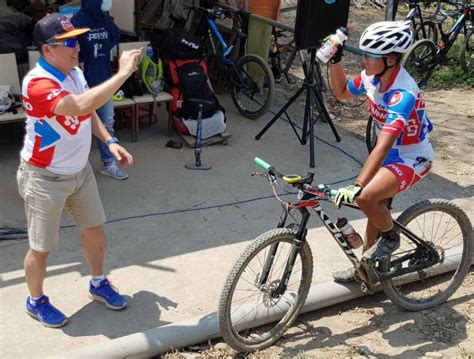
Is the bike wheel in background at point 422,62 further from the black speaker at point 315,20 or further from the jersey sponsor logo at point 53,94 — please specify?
the jersey sponsor logo at point 53,94

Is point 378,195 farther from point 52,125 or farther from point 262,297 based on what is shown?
point 52,125

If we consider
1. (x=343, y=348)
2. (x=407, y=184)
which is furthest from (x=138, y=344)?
(x=407, y=184)

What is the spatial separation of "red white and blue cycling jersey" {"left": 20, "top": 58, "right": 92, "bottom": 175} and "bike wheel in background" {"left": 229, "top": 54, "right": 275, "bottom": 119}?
3914mm

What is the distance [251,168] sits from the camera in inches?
235

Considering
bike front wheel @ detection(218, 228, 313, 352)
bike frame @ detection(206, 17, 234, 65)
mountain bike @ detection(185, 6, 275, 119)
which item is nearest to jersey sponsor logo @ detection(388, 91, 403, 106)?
bike front wheel @ detection(218, 228, 313, 352)

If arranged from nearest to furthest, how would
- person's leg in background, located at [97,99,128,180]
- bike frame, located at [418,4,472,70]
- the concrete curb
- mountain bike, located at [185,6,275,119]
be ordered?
1. the concrete curb
2. person's leg in background, located at [97,99,128,180]
3. mountain bike, located at [185,6,275,119]
4. bike frame, located at [418,4,472,70]

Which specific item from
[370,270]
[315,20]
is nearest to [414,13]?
[315,20]

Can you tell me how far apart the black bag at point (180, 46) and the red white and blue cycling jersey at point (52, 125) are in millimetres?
3082

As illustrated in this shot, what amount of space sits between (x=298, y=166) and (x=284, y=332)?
2.64 m

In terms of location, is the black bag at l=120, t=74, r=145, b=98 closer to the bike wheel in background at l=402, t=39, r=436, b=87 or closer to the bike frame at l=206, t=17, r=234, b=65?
the bike frame at l=206, t=17, r=234, b=65

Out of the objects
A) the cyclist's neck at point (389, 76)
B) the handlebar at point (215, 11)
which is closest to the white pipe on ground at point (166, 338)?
the cyclist's neck at point (389, 76)

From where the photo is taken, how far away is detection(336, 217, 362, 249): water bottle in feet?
11.9

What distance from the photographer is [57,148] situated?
3.25 m

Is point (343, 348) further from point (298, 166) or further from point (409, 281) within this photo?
point (298, 166)
